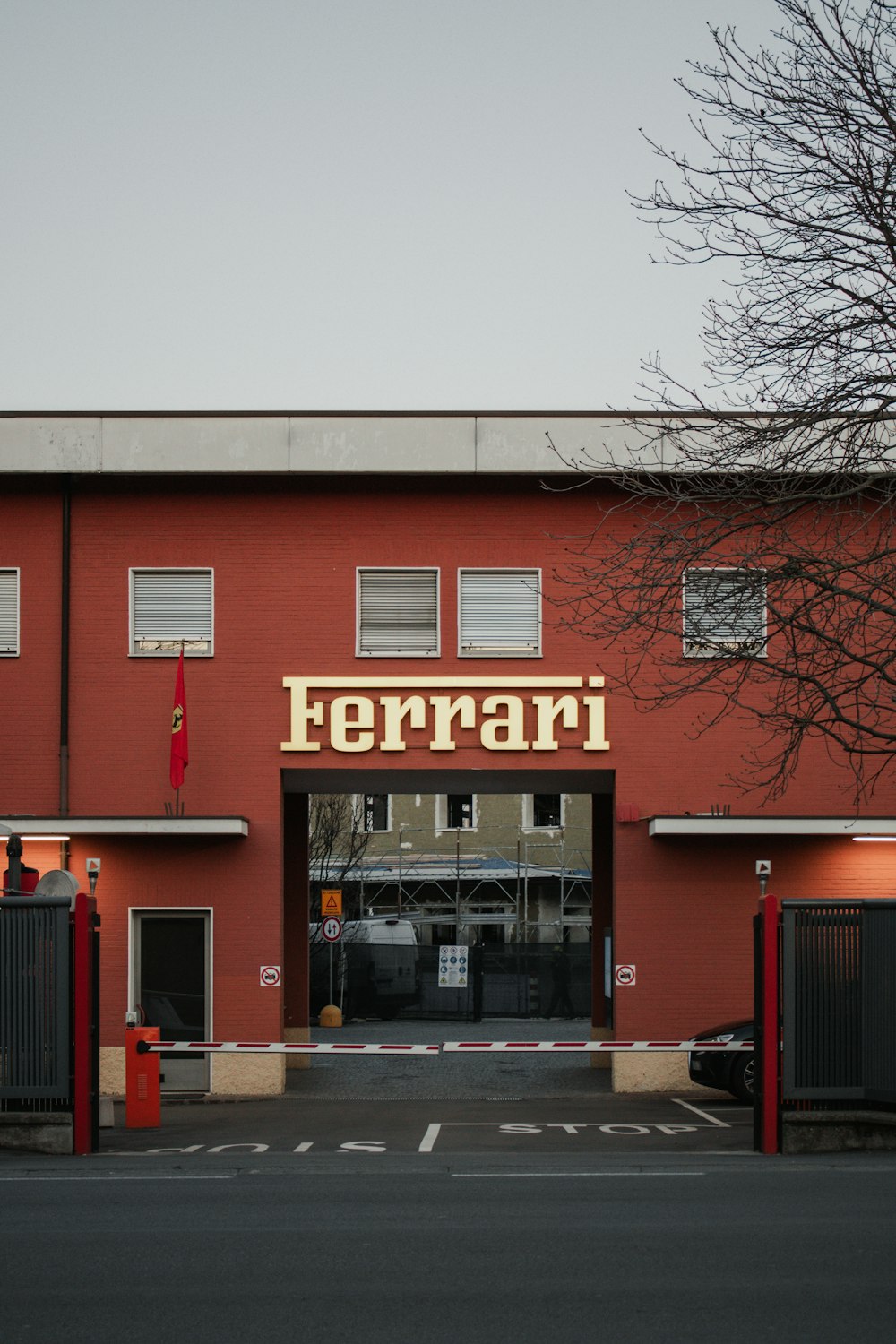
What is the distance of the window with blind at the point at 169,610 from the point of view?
71.6ft

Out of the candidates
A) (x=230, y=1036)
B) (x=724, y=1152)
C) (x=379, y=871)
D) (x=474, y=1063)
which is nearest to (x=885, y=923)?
(x=724, y=1152)

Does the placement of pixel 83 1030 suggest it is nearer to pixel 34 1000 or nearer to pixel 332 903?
pixel 34 1000

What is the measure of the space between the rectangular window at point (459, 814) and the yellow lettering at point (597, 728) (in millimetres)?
36963

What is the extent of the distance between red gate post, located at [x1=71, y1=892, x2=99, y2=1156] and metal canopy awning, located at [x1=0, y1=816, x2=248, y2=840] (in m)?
5.84

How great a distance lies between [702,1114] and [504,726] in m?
5.72

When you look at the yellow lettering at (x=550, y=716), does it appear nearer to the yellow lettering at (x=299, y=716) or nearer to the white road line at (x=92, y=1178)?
the yellow lettering at (x=299, y=716)

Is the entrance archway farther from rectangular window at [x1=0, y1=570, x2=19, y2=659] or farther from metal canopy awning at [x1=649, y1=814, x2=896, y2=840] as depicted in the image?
rectangular window at [x1=0, y1=570, x2=19, y2=659]

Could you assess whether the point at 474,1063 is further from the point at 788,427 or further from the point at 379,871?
the point at 379,871

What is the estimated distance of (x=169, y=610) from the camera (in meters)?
21.8

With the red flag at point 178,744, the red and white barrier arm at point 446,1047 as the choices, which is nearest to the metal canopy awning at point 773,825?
the red and white barrier arm at point 446,1047

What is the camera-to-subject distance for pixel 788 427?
13.5 metres

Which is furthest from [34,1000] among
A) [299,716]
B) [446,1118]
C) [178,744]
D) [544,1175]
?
[299,716]

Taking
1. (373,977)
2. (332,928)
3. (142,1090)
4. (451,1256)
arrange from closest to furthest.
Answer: (451,1256), (142,1090), (332,928), (373,977)

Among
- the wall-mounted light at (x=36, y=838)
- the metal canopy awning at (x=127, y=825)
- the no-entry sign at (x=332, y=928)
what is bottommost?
the no-entry sign at (x=332, y=928)
